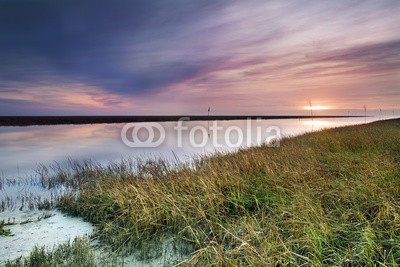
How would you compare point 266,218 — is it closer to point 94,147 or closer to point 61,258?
point 61,258

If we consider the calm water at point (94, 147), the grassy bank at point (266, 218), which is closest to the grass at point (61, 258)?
the grassy bank at point (266, 218)

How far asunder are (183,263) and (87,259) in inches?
61.0

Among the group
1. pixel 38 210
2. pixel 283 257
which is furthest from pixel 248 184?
pixel 38 210

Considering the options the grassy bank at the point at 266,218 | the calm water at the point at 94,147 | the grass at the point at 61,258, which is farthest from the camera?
the calm water at the point at 94,147

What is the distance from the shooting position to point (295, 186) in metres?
6.01

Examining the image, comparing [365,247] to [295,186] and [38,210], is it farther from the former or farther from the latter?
[38,210]

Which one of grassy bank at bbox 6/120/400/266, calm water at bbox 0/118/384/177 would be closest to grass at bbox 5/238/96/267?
grassy bank at bbox 6/120/400/266

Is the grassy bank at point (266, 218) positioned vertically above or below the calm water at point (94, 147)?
above

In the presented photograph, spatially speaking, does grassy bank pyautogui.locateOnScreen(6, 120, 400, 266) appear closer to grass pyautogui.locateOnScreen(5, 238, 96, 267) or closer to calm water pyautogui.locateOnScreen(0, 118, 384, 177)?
grass pyautogui.locateOnScreen(5, 238, 96, 267)

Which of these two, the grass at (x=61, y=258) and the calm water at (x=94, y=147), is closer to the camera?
the grass at (x=61, y=258)

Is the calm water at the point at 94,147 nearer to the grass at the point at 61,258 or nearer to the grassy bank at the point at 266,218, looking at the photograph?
the grassy bank at the point at 266,218

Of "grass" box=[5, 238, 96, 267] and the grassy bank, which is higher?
the grassy bank

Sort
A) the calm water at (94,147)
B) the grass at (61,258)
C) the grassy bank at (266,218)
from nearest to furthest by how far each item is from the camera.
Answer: the grassy bank at (266,218)
the grass at (61,258)
the calm water at (94,147)

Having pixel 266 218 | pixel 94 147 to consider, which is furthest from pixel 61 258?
pixel 94 147
